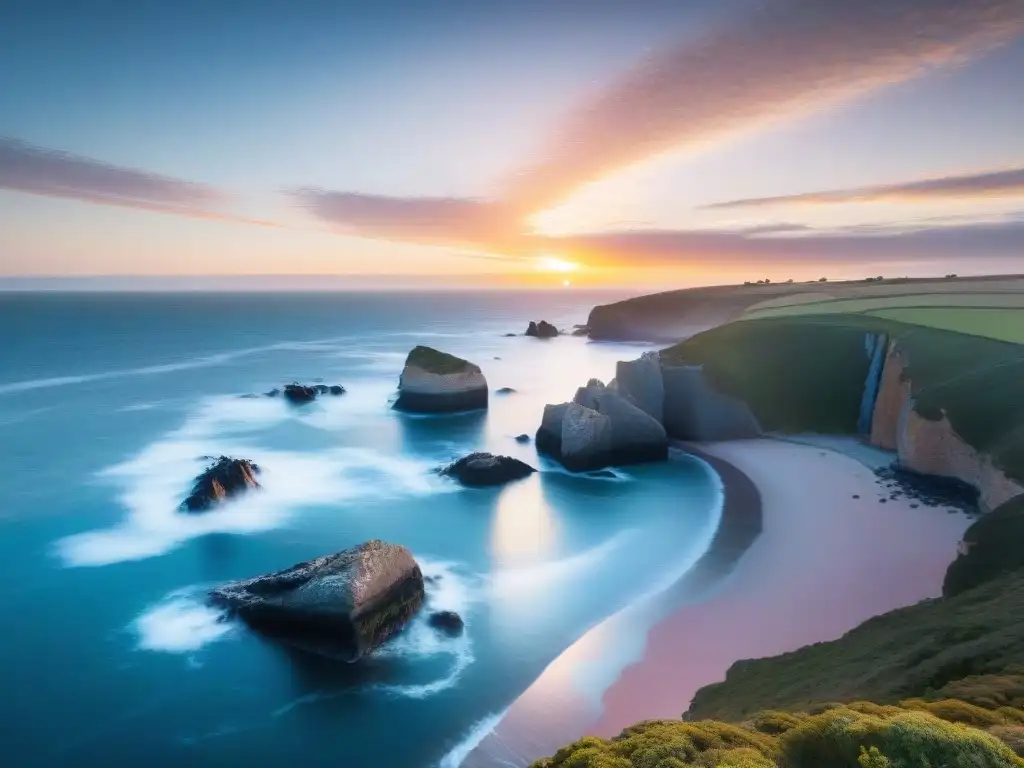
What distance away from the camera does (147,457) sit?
35.3m

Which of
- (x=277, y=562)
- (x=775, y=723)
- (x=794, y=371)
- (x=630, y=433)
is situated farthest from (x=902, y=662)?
(x=794, y=371)

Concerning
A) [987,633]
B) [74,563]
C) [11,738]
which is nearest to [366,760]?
[11,738]

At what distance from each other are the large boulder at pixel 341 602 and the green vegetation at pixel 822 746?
10026mm

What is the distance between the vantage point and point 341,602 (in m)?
15.6

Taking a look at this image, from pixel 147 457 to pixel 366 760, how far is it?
29076 mm

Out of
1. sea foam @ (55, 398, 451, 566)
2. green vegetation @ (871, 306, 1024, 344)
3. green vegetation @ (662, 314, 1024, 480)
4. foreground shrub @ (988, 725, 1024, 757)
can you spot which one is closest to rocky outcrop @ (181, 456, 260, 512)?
sea foam @ (55, 398, 451, 566)

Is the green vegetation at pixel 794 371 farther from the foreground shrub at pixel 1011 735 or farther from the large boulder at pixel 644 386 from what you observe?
the foreground shrub at pixel 1011 735

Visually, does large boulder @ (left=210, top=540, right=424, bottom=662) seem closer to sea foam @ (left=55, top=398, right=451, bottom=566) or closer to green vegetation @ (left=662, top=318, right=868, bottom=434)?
sea foam @ (left=55, top=398, right=451, bottom=566)

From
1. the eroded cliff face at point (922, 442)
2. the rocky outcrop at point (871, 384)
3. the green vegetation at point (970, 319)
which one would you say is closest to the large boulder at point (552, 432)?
the eroded cliff face at point (922, 442)

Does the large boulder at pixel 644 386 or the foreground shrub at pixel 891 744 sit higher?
the foreground shrub at pixel 891 744

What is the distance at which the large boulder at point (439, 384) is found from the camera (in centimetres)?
4569

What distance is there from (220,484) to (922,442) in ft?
102

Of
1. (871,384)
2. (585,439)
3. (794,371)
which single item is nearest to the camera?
(585,439)

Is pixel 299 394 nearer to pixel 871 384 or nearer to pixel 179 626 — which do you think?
pixel 179 626
